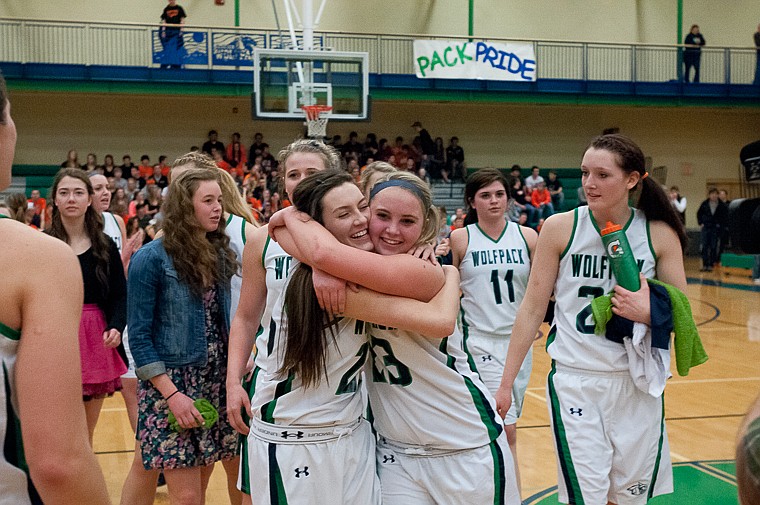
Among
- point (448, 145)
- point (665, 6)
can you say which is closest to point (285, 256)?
point (448, 145)

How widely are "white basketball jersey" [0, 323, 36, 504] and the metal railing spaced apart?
1959 centimetres

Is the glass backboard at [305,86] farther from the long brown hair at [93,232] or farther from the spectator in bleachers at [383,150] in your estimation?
the long brown hair at [93,232]

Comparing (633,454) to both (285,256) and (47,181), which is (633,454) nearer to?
(285,256)

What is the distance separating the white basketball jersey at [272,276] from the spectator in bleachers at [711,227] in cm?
2013

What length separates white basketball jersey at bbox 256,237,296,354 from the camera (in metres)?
2.95

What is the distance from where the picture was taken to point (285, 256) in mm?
3055

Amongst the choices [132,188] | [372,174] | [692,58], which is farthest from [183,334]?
[692,58]

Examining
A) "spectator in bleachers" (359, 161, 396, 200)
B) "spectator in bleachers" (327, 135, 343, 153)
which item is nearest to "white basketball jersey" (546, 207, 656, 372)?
"spectator in bleachers" (359, 161, 396, 200)

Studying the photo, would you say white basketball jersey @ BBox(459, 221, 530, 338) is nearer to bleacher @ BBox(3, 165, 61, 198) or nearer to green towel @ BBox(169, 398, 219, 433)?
green towel @ BBox(169, 398, 219, 433)

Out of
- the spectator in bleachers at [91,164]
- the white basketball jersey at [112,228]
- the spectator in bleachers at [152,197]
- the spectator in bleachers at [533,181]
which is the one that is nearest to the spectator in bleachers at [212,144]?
the spectator in bleachers at [91,164]

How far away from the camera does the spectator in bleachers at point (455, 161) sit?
22984 mm

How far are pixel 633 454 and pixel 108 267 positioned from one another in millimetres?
3092

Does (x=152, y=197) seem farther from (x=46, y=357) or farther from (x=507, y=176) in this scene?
(x=46, y=357)

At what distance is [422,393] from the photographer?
269 centimetres
